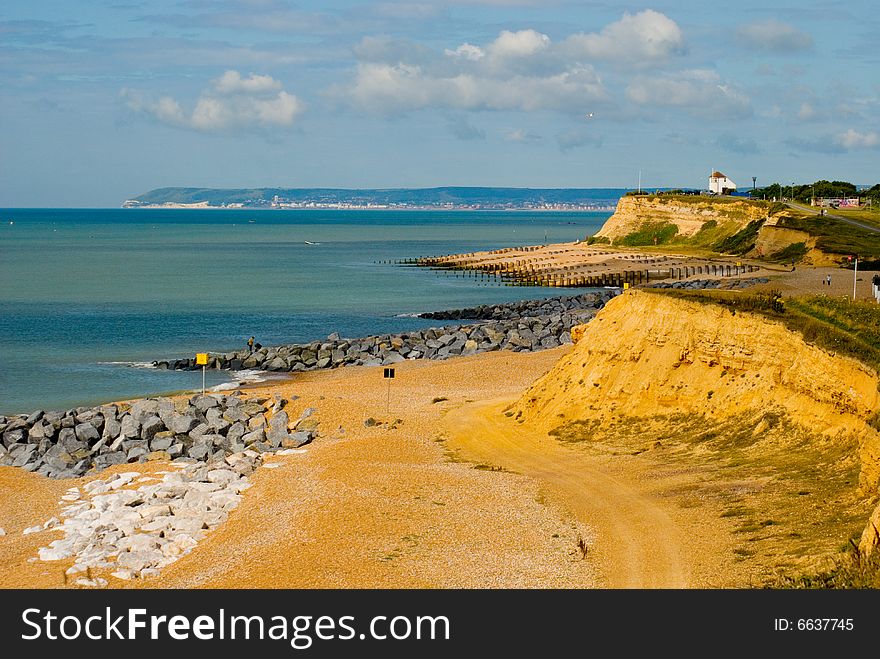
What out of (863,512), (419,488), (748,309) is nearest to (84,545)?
(419,488)

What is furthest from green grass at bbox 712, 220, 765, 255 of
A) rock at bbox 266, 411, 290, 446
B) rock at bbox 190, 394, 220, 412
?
rock at bbox 266, 411, 290, 446

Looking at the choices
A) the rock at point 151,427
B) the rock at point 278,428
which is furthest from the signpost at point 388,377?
the rock at point 151,427

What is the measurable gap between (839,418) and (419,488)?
29.9 feet

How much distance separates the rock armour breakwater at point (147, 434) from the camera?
96.4 ft

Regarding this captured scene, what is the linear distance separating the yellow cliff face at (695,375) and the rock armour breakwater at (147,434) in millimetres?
7572

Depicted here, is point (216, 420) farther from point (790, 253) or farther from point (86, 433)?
point (790, 253)

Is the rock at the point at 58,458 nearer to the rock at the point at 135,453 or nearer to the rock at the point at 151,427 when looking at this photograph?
the rock at the point at 135,453

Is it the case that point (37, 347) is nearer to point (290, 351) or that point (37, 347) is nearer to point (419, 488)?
point (290, 351)

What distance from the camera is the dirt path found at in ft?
58.6

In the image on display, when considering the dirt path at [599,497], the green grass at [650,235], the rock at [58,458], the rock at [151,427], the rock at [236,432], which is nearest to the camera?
the dirt path at [599,497]

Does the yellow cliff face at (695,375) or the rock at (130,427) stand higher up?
the yellow cliff face at (695,375)

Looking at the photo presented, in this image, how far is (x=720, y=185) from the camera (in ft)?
474

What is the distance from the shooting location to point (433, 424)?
31.5 m

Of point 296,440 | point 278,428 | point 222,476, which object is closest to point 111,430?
point 278,428
